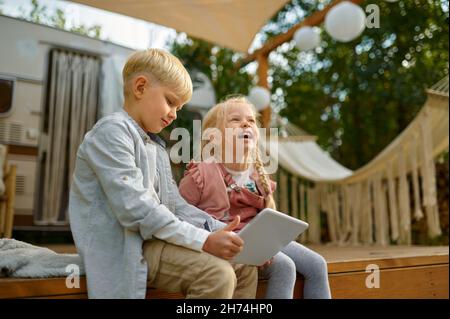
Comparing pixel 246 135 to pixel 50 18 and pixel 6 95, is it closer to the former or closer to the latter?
pixel 6 95

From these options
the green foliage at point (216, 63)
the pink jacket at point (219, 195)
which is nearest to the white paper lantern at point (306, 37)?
the green foliage at point (216, 63)

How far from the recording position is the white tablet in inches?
36.4

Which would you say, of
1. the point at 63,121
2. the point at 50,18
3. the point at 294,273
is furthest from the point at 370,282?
the point at 50,18

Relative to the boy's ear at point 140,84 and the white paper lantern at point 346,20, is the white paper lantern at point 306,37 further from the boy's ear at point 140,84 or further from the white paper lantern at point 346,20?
the boy's ear at point 140,84

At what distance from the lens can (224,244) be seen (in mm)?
905

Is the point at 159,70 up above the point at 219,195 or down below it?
above

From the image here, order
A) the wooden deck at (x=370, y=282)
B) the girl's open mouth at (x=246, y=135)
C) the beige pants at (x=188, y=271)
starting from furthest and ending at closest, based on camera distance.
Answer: the girl's open mouth at (x=246, y=135) < the wooden deck at (x=370, y=282) < the beige pants at (x=188, y=271)

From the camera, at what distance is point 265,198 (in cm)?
136

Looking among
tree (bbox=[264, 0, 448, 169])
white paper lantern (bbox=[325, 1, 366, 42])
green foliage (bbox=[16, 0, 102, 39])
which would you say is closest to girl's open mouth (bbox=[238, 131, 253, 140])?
white paper lantern (bbox=[325, 1, 366, 42])

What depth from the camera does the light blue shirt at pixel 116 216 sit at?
35.8 inches

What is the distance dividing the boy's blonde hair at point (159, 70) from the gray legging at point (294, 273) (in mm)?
511

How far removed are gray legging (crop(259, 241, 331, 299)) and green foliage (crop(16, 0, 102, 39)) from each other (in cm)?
289

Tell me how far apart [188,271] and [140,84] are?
473mm
